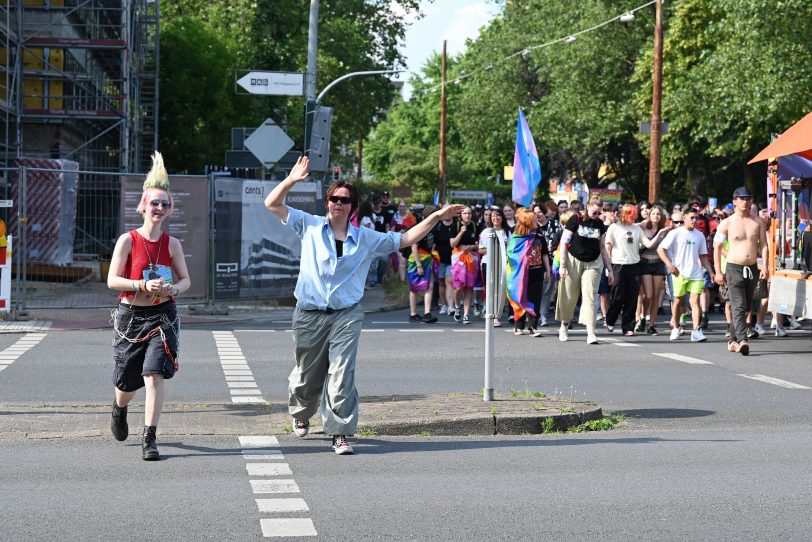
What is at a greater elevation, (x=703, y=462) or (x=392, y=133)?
(x=392, y=133)

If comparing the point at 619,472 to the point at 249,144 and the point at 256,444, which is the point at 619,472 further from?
the point at 249,144

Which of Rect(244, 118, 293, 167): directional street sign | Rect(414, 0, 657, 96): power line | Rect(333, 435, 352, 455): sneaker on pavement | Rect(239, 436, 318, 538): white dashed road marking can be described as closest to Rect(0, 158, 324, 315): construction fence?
Rect(244, 118, 293, 167): directional street sign

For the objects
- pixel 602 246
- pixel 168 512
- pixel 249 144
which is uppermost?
pixel 249 144

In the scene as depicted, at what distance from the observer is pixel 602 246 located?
17391 mm

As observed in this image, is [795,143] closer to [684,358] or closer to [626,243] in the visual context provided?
[626,243]

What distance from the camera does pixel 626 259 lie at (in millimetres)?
18391

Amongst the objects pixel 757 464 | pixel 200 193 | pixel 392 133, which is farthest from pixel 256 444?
pixel 392 133

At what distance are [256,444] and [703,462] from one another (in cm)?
288

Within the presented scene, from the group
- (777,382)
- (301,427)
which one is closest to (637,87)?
(777,382)

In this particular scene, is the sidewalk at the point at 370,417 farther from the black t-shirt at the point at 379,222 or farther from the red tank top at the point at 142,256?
the black t-shirt at the point at 379,222

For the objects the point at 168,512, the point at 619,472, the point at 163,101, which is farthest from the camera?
the point at 163,101

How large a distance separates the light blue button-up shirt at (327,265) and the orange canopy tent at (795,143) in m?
8.78

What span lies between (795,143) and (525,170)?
16.2 ft

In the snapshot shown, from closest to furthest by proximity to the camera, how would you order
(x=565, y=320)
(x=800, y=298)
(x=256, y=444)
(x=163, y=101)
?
(x=256, y=444) → (x=800, y=298) → (x=565, y=320) → (x=163, y=101)
